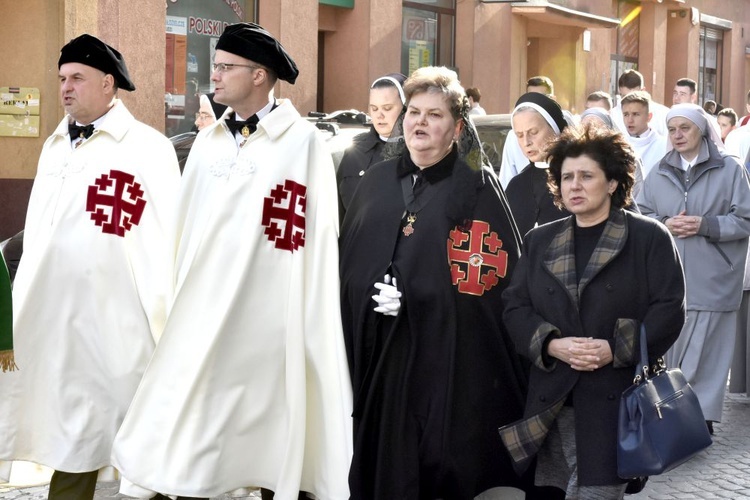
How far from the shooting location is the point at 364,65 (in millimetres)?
19891

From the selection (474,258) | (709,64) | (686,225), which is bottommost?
(474,258)

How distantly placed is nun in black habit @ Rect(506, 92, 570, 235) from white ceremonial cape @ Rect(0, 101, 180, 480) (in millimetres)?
1740

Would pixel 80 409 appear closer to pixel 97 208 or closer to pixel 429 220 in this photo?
pixel 97 208

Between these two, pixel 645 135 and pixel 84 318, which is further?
pixel 645 135

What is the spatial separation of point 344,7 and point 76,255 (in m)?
13.9

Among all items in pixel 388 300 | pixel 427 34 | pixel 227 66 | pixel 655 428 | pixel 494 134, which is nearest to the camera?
pixel 655 428

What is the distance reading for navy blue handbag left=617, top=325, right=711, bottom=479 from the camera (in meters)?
5.05

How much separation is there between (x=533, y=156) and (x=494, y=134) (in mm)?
3914

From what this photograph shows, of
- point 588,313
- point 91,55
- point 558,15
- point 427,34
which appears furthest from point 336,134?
point 558,15

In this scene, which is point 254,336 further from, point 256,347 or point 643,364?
point 643,364

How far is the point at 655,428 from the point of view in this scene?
507 centimetres

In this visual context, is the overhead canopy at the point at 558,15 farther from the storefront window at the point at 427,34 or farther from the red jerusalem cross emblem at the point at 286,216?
the red jerusalem cross emblem at the point at 286,216

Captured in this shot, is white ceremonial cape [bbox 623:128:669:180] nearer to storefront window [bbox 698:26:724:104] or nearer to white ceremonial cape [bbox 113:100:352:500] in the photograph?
white ceremonial cape [bbox 113:100:352:500]

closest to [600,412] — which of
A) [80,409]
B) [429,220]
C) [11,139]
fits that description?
[429,220]
